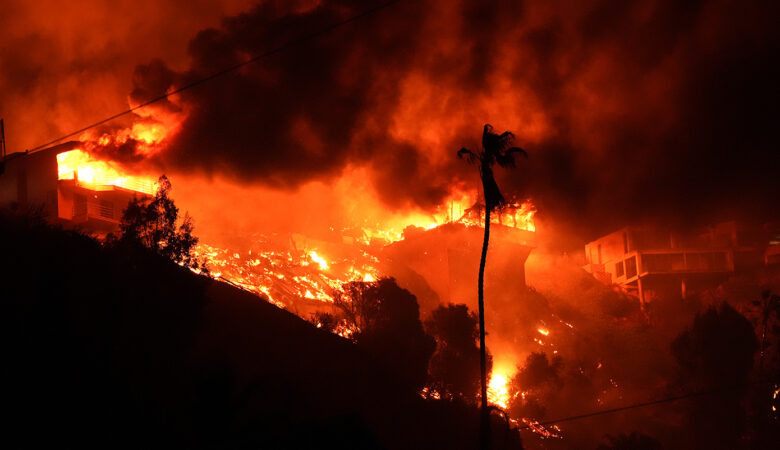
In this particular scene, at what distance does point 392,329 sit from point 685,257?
70.9 meters

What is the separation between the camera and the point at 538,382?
61.8 metres

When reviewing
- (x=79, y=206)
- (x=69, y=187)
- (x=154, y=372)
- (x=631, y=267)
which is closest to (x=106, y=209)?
(x=79, y=206)

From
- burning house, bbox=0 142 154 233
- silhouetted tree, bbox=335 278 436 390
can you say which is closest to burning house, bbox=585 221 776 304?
silhouetted tree, bbox=335 278 436 390

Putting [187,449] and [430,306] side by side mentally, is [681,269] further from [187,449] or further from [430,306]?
[187,449]

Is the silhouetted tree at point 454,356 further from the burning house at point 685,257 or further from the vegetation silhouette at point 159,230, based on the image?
the burning house at point 685,257

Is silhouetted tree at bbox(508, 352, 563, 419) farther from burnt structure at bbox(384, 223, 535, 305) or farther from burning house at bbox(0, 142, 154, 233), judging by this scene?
burning house at bbox(0, 142, 154, 233)

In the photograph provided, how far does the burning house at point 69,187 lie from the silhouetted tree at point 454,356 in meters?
25.8

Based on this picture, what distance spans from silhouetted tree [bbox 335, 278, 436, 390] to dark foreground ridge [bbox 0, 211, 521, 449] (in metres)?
2.07

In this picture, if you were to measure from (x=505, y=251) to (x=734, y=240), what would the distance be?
1621 inches

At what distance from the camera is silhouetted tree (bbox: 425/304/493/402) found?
4753cm

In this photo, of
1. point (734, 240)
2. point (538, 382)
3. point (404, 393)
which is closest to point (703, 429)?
point (538, 382)

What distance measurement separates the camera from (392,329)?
4609cm

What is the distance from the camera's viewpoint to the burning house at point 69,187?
5266cm

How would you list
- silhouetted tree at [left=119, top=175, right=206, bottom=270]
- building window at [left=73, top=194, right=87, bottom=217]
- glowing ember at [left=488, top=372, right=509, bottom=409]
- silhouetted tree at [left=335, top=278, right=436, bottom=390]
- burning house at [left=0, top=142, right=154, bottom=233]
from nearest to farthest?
silhouetted tree at [left=119, top=175, right=206, bottom=270]
silhouetted tree at [left=335, top=278, right=436, bottom=390]
burning house at [left=0, top=142, right=154, bottom=233]
building window at [left=73, top=194, right=87, bottom=217]
glowing ember at [left=488, top=372, right=509, bottom=409]
